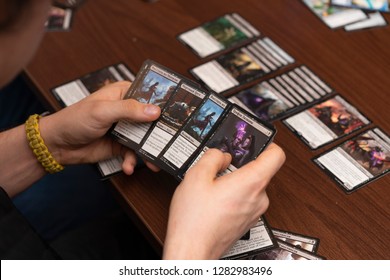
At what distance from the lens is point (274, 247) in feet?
3.15

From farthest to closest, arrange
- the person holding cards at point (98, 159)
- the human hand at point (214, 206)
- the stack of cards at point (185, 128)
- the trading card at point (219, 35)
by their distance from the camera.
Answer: the trading card at point (219, 35)
the stack of cards at point (185, 128)
the human hand at point (214, 206)
the person holding cards at point (98, 159)

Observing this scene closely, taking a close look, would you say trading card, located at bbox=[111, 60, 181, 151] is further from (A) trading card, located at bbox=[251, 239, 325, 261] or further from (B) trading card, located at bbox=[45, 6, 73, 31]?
(B) trading card, located at bbox=[45, 6, 73, 31]

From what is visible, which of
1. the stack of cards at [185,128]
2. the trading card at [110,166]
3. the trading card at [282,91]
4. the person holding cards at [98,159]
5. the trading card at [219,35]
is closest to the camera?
the person holding cards at [98,159]

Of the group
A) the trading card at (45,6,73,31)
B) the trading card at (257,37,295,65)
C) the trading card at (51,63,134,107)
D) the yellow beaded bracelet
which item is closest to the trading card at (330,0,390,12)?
the trading card at (257,37,295,65)

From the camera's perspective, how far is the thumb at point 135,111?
1017 mm

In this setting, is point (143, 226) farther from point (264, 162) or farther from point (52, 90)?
point (52, 90)

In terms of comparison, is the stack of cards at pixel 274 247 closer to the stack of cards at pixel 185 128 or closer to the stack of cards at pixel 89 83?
the stack of cards at pixel 185 128

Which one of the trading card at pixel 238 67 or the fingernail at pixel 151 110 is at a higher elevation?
the trading card at pixel 238 67

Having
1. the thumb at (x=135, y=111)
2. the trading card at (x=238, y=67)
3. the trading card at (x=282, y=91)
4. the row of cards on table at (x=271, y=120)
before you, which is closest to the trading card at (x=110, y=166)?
the row of cards on table at (x=271, y=120)

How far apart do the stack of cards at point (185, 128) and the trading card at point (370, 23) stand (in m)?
0.54

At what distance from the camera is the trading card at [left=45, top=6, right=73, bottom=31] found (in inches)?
55.6

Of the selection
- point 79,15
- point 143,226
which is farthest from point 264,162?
point 79,15

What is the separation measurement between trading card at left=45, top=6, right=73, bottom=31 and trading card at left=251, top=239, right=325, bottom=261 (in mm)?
801

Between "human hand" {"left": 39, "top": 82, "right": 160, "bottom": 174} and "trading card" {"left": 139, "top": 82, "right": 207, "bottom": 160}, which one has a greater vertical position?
"trading card" {"left": 139, "top": 82, "right": 207, "bottom": 160}
